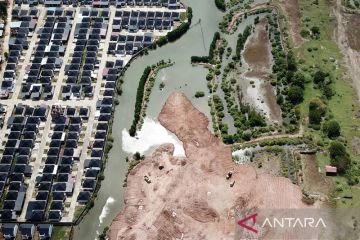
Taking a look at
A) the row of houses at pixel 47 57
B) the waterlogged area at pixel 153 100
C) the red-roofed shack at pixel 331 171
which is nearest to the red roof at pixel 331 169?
the red-roofed shack at pixel 331 171

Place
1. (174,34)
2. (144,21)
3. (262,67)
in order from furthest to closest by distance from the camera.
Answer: (144,21), (174,34), (262,67)

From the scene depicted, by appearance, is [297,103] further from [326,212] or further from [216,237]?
[216,237]

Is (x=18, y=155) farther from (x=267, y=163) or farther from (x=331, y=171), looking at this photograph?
(x=331, y=171)

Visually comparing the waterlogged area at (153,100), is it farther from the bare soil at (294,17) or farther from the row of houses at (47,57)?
the row of houses at (47,57)

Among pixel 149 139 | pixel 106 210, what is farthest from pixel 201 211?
pixel 149 139

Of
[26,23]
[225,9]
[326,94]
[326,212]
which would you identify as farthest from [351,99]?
[26,23]
